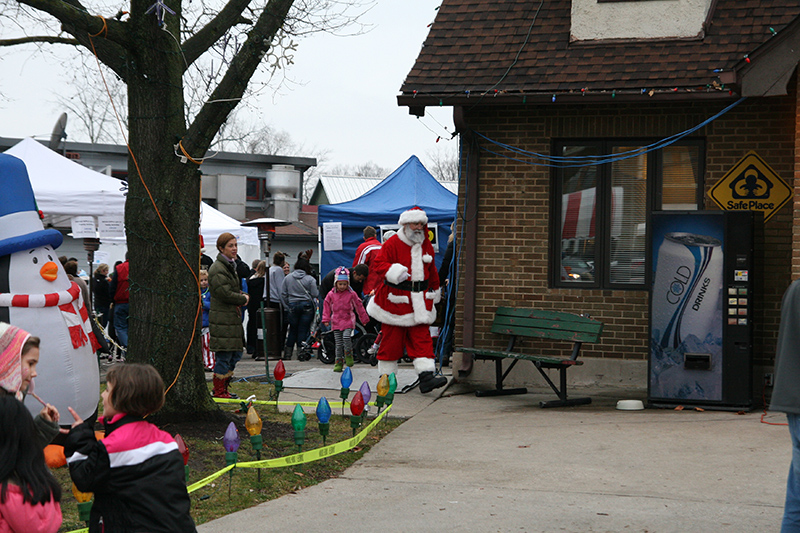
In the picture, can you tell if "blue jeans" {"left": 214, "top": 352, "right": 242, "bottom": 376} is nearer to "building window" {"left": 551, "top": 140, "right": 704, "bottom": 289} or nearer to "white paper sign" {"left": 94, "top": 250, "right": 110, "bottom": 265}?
"building window" {"left": 551, "top": 140, "right": 704, "bottom": 289}

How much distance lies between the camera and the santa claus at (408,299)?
32.6 ft

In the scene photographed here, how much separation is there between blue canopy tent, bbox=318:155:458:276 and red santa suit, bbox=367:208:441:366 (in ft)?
22.3

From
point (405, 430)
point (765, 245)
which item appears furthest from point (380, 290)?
point (765, 245)

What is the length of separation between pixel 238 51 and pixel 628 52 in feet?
16.0

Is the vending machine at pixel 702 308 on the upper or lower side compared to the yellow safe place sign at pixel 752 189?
lower

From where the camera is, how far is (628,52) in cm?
1022

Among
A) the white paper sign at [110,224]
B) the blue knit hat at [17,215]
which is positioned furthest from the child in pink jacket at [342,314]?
the blue knit hat at [17,215]

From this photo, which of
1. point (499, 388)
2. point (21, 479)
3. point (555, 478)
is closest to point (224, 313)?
point (499, 388)

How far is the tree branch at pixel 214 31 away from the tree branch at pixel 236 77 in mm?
653

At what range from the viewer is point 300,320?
49.3 feet

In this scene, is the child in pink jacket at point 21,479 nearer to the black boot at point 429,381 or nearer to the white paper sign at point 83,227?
the black boot at point 429,381

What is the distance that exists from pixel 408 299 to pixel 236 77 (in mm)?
3538

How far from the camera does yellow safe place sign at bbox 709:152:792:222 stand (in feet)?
32.2

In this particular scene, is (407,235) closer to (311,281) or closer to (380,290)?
(380,290)
